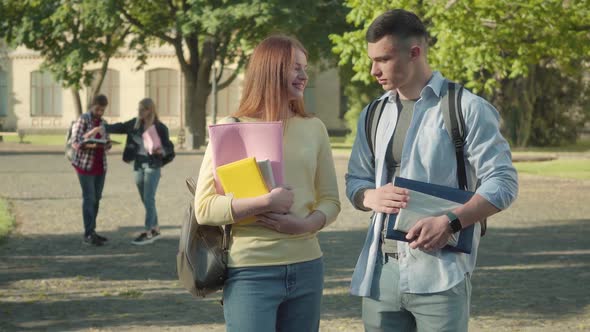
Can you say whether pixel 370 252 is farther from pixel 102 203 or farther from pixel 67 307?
pixel 102 203

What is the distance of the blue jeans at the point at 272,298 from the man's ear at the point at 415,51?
0.89 metres

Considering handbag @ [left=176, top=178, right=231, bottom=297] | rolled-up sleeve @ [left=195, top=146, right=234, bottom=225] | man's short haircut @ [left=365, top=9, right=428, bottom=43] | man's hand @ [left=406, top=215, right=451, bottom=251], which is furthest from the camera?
handbag @ [left=176, top=178, right=231, bottom=297]

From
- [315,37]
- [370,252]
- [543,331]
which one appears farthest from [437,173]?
[315,37]

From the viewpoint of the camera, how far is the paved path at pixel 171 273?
7898mm

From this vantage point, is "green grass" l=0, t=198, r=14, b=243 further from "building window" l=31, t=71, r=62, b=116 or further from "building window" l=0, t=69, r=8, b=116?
"building window" l=0, t=69, r=8, b=116

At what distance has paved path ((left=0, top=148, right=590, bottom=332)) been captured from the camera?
25.9 feet

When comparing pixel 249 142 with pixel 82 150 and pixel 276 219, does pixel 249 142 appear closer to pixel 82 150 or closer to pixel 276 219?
pixel 276 219

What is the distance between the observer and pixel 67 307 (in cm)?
841

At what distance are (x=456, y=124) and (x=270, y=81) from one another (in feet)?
2.35

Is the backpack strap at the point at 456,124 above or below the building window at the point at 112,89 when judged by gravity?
above

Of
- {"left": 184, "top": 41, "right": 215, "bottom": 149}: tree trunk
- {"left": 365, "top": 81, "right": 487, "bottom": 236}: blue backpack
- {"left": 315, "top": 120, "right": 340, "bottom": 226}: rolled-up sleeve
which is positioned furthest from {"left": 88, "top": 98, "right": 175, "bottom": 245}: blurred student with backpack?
{"left": 184, "top": 41, "right": 215, "bottom": 149}: tree trunk

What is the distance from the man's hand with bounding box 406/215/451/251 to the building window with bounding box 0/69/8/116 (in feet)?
208

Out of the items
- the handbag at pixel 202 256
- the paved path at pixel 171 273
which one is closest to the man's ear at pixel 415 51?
the handbag at pixel 202 256

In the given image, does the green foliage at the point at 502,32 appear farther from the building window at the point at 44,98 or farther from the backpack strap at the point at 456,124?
the building window at the point at 44,98
